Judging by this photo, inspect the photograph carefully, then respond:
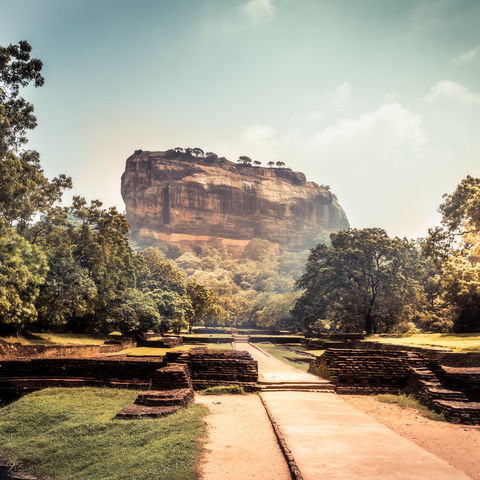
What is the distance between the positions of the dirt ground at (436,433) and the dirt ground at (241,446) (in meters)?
2.16

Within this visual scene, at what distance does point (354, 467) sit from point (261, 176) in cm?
14646

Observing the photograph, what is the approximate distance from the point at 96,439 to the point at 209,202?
13195 centimetres

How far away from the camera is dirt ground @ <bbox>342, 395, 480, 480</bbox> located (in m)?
4.99

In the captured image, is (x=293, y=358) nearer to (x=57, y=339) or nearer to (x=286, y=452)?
(x=57, y=339)

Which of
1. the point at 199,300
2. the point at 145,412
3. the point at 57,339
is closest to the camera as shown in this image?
the point at 145,412

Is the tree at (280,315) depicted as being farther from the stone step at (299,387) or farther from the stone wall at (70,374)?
the stone wall at (70,374)

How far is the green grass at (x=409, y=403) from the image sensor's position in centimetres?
732

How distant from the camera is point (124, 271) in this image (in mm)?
30516

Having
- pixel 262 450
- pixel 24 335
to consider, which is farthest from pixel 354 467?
pixel 24 335

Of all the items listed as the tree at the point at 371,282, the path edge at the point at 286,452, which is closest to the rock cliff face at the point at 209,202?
the tree at the point at 371,282

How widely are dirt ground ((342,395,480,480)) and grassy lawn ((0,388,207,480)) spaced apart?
3.23 m

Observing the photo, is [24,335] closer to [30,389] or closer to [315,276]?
[30,389]

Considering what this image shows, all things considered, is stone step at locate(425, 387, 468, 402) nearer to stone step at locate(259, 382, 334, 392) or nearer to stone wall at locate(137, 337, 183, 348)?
stone step at locate(259, 382, 334, 392)

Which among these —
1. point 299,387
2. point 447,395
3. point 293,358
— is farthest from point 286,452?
point 293,358
